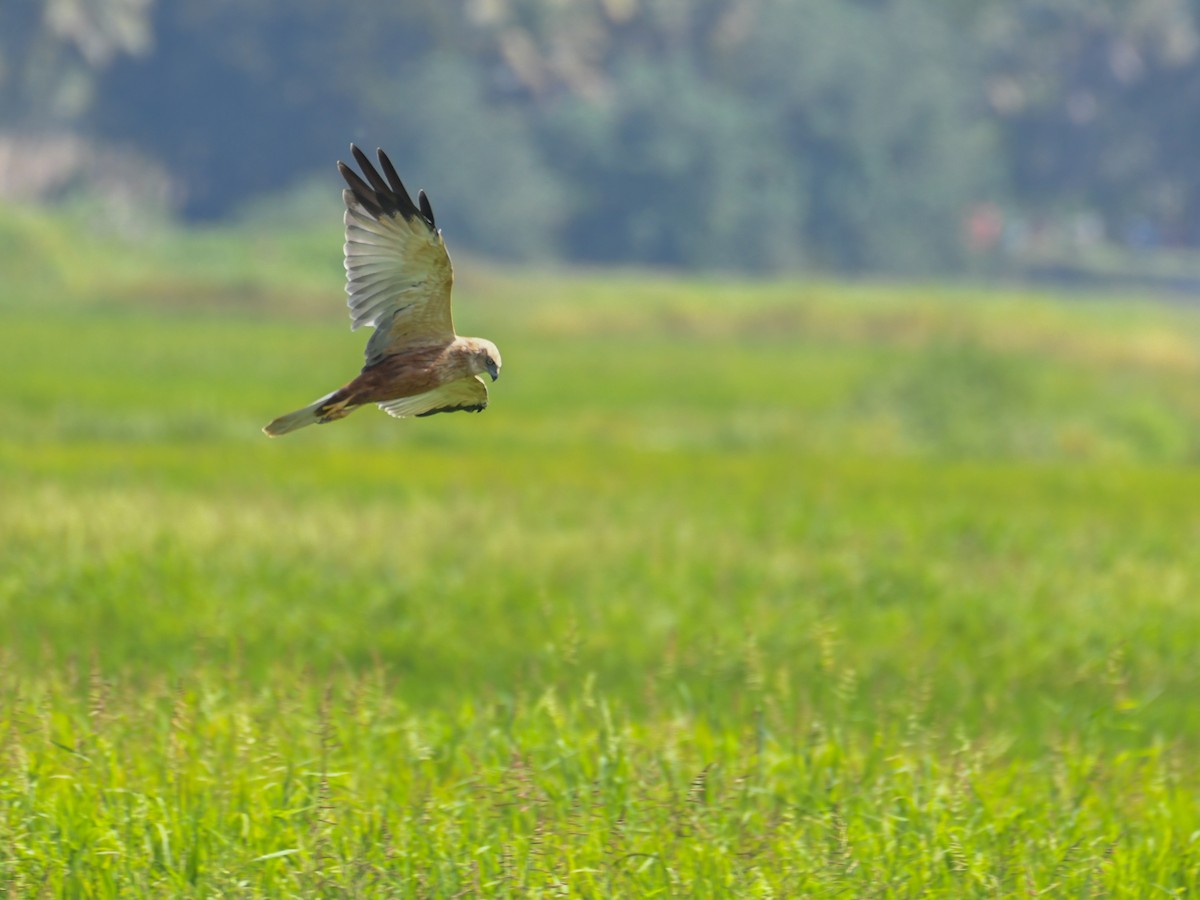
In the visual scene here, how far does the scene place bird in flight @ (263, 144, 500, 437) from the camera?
4633 mm

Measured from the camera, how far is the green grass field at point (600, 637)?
726cm

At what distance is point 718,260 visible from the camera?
7194cm

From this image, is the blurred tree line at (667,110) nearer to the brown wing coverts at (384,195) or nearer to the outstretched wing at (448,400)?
the brown wing coverts at (384,195)

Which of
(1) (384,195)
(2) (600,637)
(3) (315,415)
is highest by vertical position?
(1) (384,195)

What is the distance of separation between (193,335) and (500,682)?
94.1ft

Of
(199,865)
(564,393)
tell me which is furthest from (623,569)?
(564,393)

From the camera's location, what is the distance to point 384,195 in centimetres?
506

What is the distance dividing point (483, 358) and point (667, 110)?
68281mm

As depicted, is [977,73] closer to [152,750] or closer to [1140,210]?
[1140,210]

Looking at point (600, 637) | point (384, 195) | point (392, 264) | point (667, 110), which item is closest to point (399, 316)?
point (392, 264)

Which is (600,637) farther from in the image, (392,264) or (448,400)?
(448,400)

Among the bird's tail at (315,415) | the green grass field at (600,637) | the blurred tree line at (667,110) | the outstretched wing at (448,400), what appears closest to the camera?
the bird's tail at (315,415)

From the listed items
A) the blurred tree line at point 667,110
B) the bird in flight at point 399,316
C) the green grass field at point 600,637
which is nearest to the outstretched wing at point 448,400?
the bird in flight at point 399,316

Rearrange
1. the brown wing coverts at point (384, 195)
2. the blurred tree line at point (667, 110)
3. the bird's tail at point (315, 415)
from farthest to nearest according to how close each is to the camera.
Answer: the blurred tree line at point (667, 110) → the brown wing coverts at point (384, 195) → the bird's tail at point (315, 415)
